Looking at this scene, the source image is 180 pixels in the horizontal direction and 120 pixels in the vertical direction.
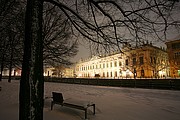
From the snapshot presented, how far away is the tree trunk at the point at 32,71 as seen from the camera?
9.41 feet

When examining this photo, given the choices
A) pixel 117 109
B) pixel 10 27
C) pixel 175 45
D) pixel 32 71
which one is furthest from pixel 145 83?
pixel 175 45

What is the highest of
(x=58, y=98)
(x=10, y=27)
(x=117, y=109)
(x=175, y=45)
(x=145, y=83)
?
(x=175, y=45)

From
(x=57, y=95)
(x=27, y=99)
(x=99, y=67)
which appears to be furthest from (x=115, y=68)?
(x=27, y=99)

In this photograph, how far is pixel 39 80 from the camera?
300 cm

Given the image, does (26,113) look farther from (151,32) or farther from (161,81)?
(161,81)

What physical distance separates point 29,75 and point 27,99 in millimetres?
480

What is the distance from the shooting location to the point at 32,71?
115 inches

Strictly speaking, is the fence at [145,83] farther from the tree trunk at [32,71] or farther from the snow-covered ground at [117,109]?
the tree trunk at [32,71]

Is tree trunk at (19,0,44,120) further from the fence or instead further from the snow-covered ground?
the fence

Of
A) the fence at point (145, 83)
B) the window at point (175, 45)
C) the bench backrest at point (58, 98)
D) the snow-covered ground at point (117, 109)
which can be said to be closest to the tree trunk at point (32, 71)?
the snow-covered ground at point (117, 109)

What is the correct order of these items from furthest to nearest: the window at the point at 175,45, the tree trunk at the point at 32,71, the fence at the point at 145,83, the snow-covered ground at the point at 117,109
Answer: the window at the point at 175,45
the fence at the point at 145,83
the snow-covered ground at the point at 117,109
the tree trunk at the point at 32,71

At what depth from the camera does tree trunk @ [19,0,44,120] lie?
287 cm

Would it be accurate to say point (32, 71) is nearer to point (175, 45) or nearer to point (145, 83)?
point (145, 83)

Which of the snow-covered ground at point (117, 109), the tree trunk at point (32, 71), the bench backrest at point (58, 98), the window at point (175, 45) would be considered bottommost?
the snow-covered ground at point (117, 109)
